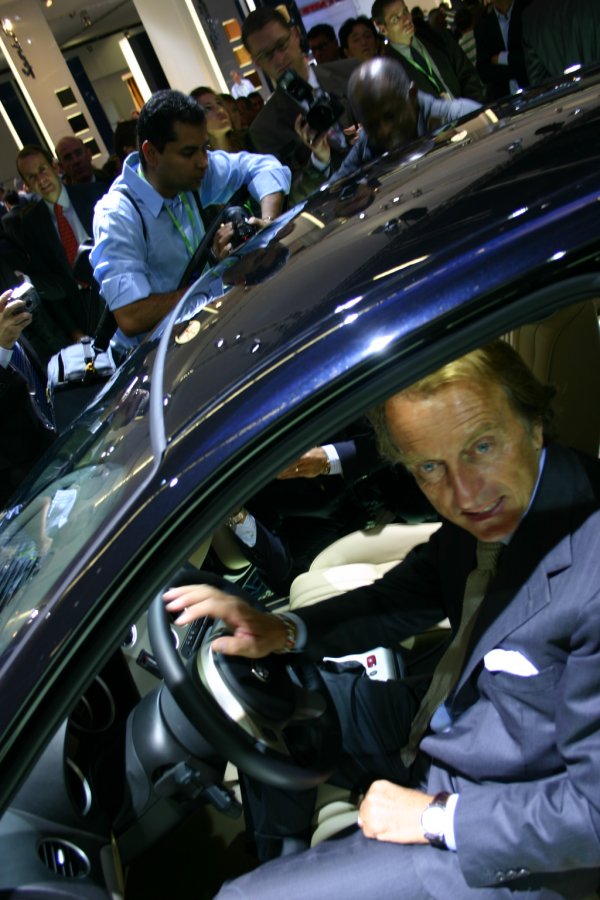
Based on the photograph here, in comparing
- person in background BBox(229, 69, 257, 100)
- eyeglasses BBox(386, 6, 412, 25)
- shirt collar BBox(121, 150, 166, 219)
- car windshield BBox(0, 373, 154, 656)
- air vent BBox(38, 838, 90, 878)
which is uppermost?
person in background BBox(229, 69, 257, 100)

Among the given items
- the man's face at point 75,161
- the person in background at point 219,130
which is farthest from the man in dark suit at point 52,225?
the person in background at point 219,130

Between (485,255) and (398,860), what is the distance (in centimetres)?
95

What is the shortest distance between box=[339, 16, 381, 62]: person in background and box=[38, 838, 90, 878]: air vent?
16.6 ft

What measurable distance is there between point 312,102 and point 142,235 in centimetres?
125

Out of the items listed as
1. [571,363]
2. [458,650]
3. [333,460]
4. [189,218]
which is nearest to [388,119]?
[189,218]

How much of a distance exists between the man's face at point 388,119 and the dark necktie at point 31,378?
1553 mm

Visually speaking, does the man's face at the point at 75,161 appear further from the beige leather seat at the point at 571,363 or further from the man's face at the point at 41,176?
the beige leather seat at the point at 571,363

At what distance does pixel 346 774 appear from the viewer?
1.67 meters

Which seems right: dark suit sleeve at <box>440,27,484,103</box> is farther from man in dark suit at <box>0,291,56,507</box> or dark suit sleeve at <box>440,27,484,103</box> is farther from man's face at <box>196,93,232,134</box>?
man in dark suit at <box>0,291,56,507</box>

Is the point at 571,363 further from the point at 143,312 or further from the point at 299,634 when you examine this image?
the point at 143,312

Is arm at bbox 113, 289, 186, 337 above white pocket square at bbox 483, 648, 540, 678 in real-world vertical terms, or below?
above

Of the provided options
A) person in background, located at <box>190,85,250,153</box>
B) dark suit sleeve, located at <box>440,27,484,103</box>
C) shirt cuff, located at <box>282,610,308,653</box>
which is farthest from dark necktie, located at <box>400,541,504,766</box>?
person in background, located at <box>190,85,250,153</box>

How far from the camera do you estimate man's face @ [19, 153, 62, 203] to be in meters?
4.76

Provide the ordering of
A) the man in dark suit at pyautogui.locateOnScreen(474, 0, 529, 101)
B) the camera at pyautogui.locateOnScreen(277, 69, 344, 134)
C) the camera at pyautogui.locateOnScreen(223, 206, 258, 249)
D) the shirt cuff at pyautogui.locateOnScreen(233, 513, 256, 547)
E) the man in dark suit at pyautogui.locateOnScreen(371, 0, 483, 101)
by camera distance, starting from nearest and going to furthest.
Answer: the shirt cuff at pyautogui.locateOnScreen(233, 513, 256, 547) < the camera at pyautogui.locateOnScreen(223, 206, 258, 249) < the camera at pyautogui.locateOnScreen(277, 69, 344, 134) < the man in dark suit at pyautogui.locateOnScreen(371, 0, 483, 101) < the man in dark suit at pyautogui.locateOnScreen(474, 0, 529, 101)
